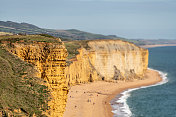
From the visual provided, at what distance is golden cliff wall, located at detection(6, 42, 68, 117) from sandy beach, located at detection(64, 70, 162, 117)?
24.8m

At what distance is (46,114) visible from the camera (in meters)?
19.0

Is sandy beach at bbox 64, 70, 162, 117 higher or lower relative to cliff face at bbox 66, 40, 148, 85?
lower

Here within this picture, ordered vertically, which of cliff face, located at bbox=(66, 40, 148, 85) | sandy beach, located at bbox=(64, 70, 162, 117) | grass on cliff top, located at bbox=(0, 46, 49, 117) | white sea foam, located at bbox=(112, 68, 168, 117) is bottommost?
white sea foam, located at bbox=(112, 68, 168, 117)

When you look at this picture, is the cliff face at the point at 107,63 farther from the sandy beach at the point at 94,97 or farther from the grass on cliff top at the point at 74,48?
the sandy beach at the point at 94,97

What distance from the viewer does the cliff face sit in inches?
2953

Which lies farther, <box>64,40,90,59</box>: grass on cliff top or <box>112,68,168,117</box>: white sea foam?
<box>64,40,90,59</box>: grass on cliff top

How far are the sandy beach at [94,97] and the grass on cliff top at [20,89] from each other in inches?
1112

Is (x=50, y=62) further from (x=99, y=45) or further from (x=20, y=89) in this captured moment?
(x=99, y=45)

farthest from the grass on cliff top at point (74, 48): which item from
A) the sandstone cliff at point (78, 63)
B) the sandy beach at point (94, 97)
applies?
the sandy beach at point (94, 97)

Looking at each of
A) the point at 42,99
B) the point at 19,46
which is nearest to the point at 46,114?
the point at 42,99

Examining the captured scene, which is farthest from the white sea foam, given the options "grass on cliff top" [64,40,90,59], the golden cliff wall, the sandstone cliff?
the golden cliff wall

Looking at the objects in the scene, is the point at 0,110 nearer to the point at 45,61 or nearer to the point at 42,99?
the point at 42,99

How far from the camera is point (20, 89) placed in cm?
1911

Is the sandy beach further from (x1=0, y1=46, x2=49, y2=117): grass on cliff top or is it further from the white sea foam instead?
(x1=0, y1=46, x2=49, y2=117): grass on cliff top
